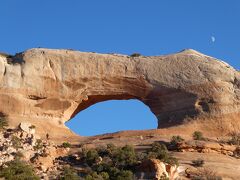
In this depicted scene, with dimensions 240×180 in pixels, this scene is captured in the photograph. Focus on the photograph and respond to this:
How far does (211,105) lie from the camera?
42031 mm

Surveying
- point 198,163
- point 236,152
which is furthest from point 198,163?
point 236,152

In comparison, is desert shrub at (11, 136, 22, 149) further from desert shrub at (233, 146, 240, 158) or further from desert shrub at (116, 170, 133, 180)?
desert shrub at (233, 146, 240, 158)

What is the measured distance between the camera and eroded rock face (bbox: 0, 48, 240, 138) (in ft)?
139

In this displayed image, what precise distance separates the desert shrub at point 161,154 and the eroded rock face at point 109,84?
7.54 m

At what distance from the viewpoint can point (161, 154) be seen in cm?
3216

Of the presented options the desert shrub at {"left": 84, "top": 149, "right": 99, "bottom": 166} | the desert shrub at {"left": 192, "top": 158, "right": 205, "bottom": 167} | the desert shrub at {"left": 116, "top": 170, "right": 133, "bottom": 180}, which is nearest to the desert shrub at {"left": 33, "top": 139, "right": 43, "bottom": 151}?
the desert shrub at {"left": 84, "top": 149, "right": 99, "bottom": 166}

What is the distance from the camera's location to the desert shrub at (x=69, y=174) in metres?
29.5

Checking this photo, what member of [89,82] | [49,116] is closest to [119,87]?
[89,82]

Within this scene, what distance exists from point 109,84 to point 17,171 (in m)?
15.8

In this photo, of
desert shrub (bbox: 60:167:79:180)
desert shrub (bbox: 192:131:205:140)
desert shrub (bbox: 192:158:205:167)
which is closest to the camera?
desert shrub (bbox: 60:167:79:180)

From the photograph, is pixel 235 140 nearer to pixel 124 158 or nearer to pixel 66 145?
pixel 124 158

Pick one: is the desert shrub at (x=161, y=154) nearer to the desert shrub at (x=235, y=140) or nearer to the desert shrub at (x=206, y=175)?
the desert shrub at (x=206, y=175)

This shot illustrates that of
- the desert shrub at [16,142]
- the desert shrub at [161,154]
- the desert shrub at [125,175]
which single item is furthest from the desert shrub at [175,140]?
the desert shrub at [16,142]

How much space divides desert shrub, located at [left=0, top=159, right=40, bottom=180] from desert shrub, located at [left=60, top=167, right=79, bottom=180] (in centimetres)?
137
